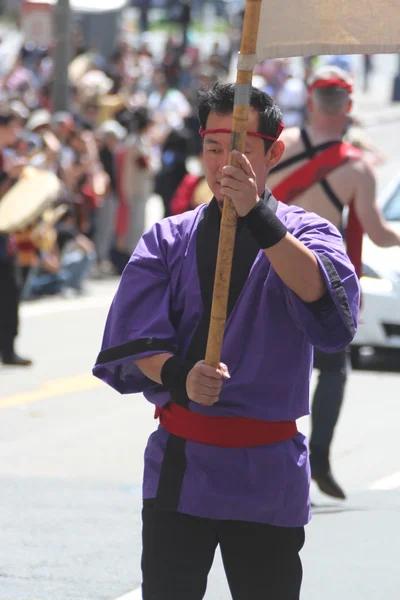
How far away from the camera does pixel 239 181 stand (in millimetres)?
2971

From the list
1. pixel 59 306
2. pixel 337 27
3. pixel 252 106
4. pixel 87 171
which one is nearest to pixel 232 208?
pixel 252 106

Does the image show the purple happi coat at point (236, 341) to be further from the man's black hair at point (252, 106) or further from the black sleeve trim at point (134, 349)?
the man's black hair at point (252, 106)

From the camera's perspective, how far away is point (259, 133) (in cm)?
325

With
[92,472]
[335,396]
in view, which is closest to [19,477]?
[92,472]

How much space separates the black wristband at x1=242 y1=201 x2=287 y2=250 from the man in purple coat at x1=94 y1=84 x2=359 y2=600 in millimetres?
142

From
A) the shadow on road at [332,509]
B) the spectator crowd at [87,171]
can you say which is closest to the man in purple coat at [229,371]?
the shadow on road at [332,509]

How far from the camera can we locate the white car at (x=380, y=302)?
10508 mm

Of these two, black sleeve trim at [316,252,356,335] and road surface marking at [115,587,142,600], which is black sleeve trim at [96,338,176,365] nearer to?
black sleeve trim at [316,252,356,335]

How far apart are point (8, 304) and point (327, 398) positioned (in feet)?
16.2

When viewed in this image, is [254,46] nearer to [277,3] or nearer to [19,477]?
[277,3]

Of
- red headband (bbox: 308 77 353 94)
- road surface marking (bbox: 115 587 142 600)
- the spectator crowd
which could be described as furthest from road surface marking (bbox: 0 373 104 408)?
road surface marking (bbox: 115 587 142 600)

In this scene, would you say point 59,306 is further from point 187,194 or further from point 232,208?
point 232,208

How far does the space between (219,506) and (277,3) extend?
3.81ft

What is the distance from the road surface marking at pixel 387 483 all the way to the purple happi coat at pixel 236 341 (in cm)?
359
